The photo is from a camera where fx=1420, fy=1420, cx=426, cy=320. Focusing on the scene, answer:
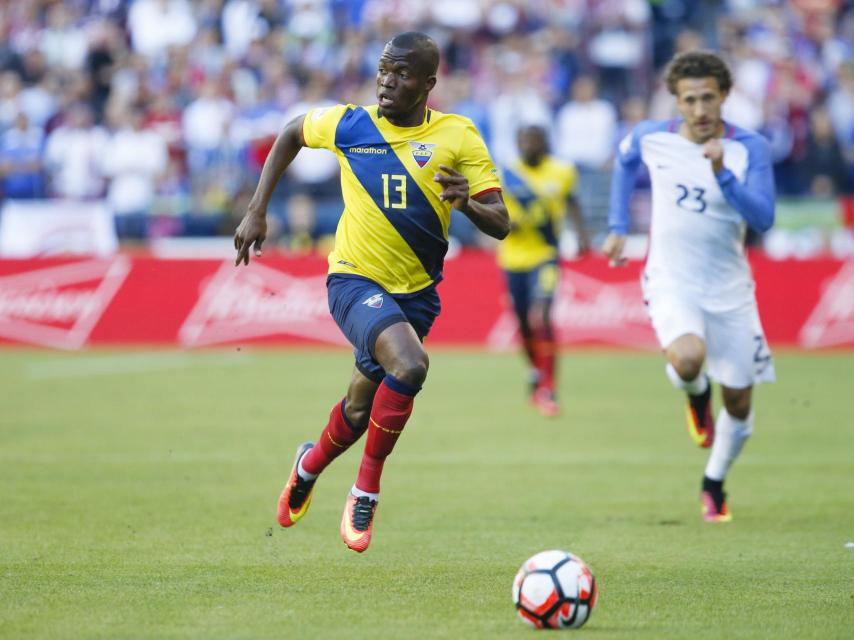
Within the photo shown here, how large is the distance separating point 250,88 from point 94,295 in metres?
5.51

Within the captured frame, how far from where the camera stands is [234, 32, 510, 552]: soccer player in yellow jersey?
6.95 metres

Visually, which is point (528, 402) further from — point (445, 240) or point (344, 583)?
point (344, 583)

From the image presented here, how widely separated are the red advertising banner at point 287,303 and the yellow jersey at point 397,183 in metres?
11.6

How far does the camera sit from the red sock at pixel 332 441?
745 cm

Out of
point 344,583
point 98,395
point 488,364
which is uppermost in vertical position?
point 344,583

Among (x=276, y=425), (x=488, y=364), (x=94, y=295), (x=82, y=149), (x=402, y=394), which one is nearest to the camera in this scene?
(x=402, y=394)

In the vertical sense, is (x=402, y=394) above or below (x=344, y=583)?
above

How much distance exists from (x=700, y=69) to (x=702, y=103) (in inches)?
7.8

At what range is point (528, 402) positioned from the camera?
→ 48.4 feet

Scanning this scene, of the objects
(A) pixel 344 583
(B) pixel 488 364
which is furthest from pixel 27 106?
(A) pixel 344 583

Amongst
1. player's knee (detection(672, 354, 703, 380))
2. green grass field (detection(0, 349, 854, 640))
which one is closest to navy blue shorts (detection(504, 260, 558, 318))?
green grass field (detection(0, 349, 854, 640))

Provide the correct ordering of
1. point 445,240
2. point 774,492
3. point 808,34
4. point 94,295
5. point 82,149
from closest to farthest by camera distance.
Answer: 1. point 445,240
2. point 774,492
3. point 94,295
4. point 82,149
5. point 808,34

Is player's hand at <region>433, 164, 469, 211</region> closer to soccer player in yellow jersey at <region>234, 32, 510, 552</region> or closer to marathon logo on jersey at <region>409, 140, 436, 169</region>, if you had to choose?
soccer player in yellow jersey at <region>234, 32, 510, 552</region>

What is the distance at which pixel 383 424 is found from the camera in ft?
22.9
